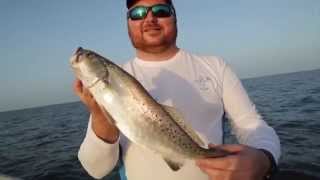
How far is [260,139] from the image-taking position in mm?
3441

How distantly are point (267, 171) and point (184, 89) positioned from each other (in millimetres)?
1388

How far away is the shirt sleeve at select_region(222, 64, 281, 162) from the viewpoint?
362 centimetres

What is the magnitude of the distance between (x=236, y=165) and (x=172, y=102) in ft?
4.46

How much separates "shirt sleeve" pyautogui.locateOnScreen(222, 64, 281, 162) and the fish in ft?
2.98

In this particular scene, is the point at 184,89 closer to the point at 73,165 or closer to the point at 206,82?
the point at 206,82

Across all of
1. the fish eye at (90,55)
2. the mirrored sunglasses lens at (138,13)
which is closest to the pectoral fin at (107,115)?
the fish eye at (90,55)

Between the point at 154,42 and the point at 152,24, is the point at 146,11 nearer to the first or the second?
the point at 152,24

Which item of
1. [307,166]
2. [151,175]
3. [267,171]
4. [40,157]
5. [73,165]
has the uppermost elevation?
[267,171]

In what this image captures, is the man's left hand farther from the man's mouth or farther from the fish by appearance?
the man's mouth

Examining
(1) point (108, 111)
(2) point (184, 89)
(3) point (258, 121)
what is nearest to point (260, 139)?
(3) point (258, 121)

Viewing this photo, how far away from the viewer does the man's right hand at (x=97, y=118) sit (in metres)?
3.14

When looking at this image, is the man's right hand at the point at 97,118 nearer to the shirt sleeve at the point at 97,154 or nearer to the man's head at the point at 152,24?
the shirt sleeve at the point at 97,154

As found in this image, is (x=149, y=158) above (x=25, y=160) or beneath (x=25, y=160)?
above

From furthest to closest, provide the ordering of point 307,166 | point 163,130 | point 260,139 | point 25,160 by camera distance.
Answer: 1. point 25,160
2. point 307,166
3. point 260,139
4. point 163,130
